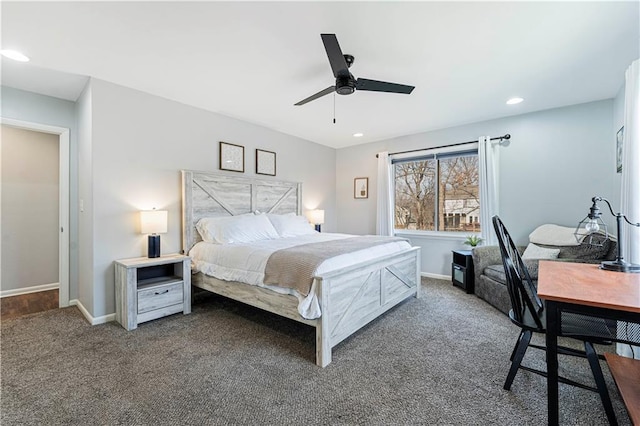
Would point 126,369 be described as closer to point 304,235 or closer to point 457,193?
point 304,235

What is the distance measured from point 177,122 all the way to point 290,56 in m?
1.94

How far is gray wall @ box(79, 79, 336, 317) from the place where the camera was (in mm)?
2912

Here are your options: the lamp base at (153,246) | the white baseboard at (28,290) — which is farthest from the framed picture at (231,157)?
the white baseboard at (28,290)

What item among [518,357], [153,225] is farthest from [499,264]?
[153,225]

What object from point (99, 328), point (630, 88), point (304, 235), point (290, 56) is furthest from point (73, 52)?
point (630, 88)

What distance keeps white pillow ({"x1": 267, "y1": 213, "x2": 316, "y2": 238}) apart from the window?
78.4 inches

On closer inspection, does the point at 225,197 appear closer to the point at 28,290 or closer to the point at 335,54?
the point at 335,54

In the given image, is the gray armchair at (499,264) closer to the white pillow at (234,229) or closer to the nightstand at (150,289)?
the white pillow at (234,229)

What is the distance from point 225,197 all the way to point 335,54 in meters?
2.68

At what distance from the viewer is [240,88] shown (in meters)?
3.12

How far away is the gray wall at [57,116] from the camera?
2.97 meters

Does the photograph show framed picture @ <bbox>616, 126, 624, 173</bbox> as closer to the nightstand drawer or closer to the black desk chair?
the black desk chair

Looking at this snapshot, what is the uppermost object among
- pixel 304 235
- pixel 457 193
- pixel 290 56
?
pixel 290 56

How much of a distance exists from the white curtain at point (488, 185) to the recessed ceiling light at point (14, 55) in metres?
5.38
